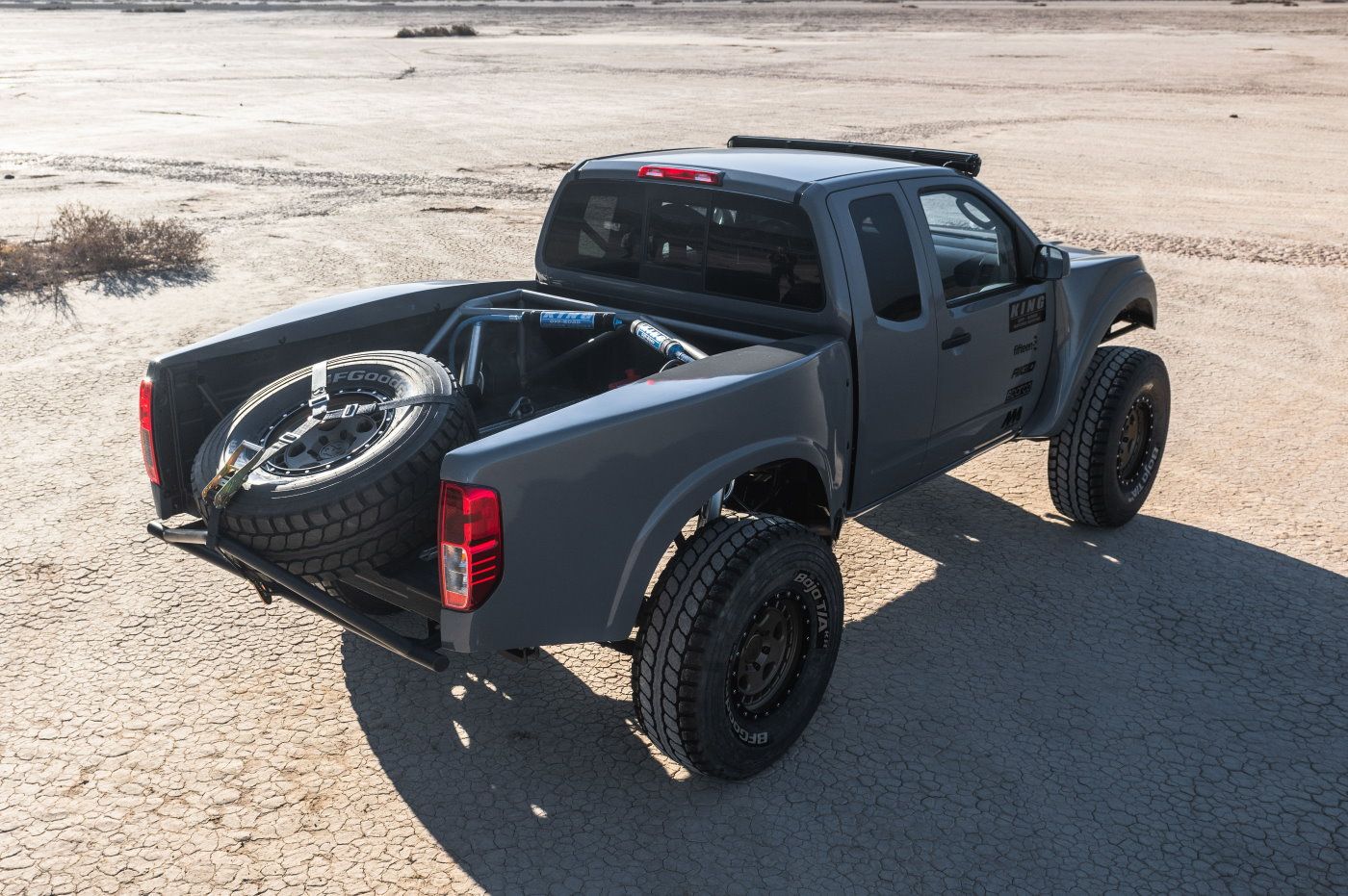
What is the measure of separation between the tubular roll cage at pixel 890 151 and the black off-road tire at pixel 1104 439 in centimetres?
122

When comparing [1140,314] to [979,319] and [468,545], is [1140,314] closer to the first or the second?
[979,319]

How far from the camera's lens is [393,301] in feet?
16.0

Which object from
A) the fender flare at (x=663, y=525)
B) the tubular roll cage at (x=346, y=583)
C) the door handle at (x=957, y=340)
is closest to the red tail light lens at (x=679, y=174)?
the door handle at (x=957, y=340)

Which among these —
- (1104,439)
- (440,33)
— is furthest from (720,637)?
(440,33)

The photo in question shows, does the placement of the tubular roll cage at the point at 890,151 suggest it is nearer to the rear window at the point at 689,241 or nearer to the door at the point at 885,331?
the door at the point at 885,331

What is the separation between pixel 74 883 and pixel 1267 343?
8.68 m

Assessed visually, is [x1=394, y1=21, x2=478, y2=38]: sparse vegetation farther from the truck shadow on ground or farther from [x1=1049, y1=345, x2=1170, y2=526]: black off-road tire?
the truck shadow on ground

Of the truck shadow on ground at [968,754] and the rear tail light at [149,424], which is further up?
the rear tail light at [149,424]

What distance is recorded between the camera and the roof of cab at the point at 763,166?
4.39m

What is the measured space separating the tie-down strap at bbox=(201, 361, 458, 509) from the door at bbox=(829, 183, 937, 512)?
1.60 metres

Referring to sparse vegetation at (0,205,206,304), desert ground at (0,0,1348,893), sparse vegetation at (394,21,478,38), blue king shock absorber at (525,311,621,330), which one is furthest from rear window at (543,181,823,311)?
sparse vegetation at (394,21,478,38)

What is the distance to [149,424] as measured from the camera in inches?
159

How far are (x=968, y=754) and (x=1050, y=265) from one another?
223 cm

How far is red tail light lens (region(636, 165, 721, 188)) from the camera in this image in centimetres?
452
